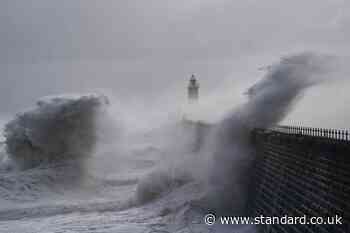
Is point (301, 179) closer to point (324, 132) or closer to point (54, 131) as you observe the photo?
point (324, 132)

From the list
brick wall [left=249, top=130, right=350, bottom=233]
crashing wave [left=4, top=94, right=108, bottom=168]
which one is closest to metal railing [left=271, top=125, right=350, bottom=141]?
brick wall [left=249, top=130, right=350, bottom=233]

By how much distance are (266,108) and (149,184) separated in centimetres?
865

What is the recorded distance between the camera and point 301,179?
14.5m

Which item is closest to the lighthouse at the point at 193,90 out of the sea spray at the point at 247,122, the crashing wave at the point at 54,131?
the crashing wave at the point at 54,131

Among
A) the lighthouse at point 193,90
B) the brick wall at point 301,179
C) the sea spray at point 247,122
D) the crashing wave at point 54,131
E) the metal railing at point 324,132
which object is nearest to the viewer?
the brick wall at point 301,179

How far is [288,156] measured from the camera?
16.1 meters

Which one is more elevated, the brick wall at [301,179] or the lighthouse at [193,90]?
the lighthouse at [193,90]

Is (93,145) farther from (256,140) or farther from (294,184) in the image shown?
(294,184)

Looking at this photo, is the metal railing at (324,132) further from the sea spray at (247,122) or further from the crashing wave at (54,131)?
the crashing wave at (54,131)

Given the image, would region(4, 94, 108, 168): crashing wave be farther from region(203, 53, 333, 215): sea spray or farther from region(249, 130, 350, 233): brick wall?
region(249, 130, 350, 233): brick wall

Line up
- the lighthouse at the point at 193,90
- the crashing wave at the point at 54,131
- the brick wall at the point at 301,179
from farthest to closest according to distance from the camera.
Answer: the lighthouse at the point at 193,90
the crashing wave at the point at 54,131
the brick wall at the point at 301,179

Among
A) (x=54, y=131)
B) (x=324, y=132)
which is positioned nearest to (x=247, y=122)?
(x=324, y=132)

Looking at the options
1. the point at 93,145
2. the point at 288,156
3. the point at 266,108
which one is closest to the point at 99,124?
the point at 93,145

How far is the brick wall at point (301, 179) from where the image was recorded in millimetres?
11984
